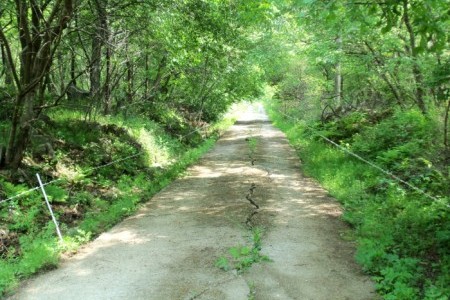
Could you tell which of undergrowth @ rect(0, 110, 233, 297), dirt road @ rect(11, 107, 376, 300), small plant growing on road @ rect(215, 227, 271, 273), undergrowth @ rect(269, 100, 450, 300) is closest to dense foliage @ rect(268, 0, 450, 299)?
undergrowth @ rect(269, 100, 450, 300)

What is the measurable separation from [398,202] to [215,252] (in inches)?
127

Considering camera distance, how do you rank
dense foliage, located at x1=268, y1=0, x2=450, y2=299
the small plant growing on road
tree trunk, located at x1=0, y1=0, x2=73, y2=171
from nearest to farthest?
dense foliage, located at x1=268, y1=0, x2=450, y2=299 < the small plant growing on road < tree trunk, located at x1=0, y1=0, x2=73, y2=171

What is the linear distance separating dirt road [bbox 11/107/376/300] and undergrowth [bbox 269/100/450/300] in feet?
1.07

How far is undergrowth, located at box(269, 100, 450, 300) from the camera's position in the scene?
15.6ft

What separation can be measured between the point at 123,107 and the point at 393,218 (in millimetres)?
10761

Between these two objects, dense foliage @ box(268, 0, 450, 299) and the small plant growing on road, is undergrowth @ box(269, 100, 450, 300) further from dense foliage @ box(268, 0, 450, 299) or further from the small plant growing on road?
the small plant growing on road

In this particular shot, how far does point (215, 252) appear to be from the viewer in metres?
5.70

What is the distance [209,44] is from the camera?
11.2m

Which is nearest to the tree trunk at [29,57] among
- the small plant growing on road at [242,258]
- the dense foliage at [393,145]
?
the dense foliage at [393,145]

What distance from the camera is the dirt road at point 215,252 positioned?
461 cm

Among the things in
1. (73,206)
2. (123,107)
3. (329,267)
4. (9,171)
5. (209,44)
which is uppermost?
(209,44)

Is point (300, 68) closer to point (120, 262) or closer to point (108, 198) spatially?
point (108, 198)

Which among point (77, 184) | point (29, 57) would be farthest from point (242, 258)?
point (29, 57)

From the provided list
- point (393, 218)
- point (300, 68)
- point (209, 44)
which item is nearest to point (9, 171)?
point (209, 44)
